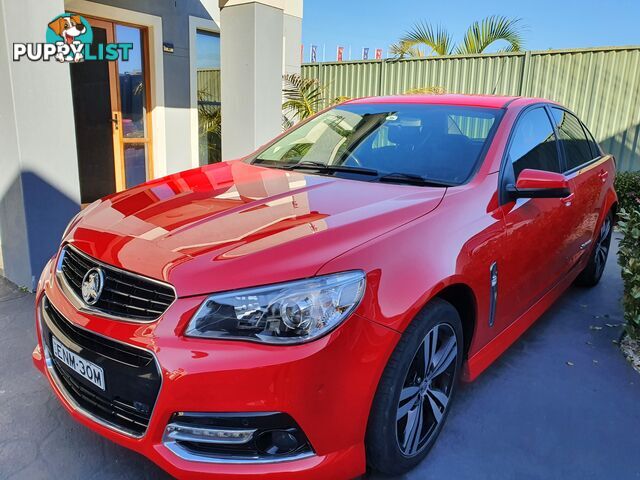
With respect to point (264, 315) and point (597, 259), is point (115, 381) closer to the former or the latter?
point (264, 315)

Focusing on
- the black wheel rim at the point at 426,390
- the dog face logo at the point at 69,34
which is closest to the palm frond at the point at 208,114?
the dog face logo at the point at 69,34

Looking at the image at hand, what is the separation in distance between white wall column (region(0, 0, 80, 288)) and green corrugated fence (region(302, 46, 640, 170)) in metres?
6.79

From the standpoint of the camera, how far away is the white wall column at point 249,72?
18.6 feet

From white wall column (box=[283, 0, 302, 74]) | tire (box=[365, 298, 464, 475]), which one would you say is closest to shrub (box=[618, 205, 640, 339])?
tire (box=[365, 298, 464, 475])

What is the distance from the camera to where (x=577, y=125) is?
170 inches

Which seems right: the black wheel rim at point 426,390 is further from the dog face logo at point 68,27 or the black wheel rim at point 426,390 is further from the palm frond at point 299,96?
the palm frond at point 299,96

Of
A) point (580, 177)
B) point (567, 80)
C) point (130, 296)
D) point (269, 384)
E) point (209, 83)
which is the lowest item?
point (269, 384)

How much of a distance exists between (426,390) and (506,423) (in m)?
0.69

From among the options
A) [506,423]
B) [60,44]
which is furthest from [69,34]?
[506,423]

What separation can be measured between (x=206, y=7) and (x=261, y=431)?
6.92 meters

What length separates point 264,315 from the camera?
1735 mm

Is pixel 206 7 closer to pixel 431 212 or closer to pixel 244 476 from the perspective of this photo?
pixel 431 212

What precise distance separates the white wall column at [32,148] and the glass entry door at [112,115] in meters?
2.76

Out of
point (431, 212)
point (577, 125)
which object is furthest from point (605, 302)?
point (431, 212)
